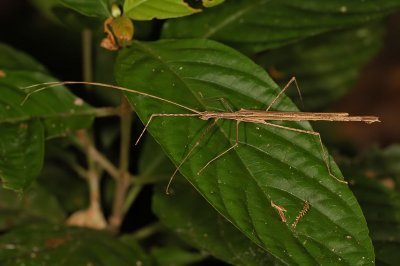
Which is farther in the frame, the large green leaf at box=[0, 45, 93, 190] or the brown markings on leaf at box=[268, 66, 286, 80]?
the brown markings on leaf at box=[268, 66, 286, 80]

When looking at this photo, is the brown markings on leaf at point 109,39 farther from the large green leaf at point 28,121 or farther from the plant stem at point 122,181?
the plant stem at point 122,181

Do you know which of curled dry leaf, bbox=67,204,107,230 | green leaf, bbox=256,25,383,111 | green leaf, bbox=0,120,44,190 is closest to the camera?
green leaf, bbox=0,120,44,190

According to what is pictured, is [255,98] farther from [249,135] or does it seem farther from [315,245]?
[315,245]

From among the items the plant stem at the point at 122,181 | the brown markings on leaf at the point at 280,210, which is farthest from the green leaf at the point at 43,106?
the brown markings on leaf at the point at 280,210

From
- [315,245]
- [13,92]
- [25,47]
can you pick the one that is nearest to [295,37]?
[315,245]

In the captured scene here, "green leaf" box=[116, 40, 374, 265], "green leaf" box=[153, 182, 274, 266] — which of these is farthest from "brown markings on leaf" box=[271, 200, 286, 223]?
"green leaf" box=[153, 182, 274, 266]

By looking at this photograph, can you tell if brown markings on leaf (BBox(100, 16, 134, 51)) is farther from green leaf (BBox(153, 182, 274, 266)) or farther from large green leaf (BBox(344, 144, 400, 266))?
large green leaf (BBox(344, 144, 400, 266))
